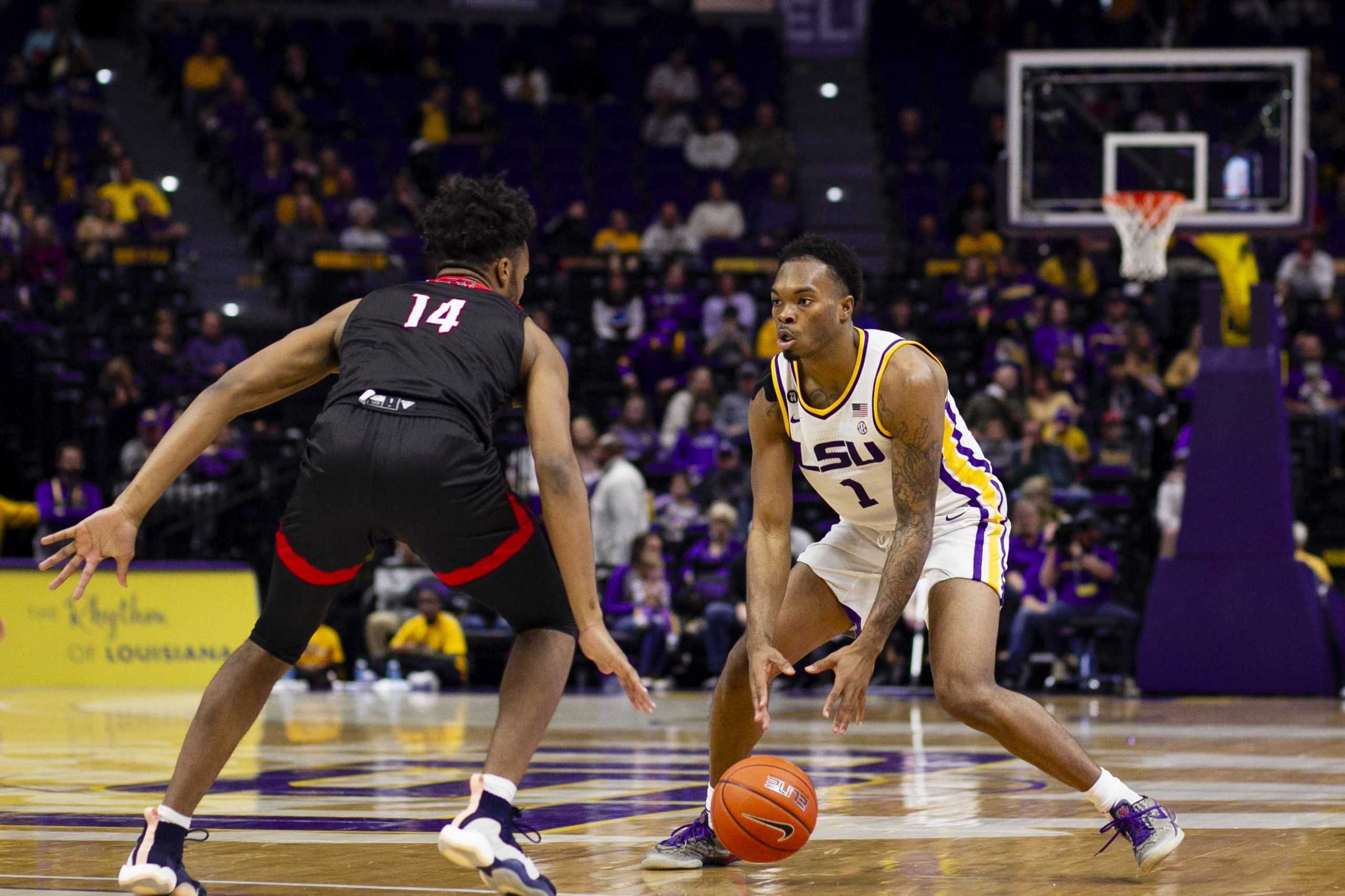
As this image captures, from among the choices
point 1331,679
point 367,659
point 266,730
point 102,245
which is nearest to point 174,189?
point 102,245

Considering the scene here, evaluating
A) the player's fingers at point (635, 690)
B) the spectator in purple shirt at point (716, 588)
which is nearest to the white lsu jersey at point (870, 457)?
the player's fingers at point (635, 690)

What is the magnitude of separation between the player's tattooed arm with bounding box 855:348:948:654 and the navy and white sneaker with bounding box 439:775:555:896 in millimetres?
1498

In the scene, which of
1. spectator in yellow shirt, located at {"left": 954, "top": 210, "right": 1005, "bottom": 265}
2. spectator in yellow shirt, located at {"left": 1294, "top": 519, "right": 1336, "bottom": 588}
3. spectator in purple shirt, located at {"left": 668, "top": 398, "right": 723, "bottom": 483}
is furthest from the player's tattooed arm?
spectator in yellow shirt, located at {"left": 954, "top": 210, "right": 1005, "bottom": 265}

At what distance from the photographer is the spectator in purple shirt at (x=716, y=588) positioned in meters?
14.9

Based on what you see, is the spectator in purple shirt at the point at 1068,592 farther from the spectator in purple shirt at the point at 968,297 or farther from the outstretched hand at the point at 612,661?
the outstretched hand at the point at 612,661

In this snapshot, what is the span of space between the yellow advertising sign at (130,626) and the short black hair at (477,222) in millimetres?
10305

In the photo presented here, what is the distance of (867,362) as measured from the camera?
5664mm

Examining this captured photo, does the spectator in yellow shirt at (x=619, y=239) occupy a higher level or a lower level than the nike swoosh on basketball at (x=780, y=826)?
higher

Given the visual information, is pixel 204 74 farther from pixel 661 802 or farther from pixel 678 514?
pixel 661 802

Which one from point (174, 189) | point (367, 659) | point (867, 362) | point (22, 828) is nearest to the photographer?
point (867, 362)

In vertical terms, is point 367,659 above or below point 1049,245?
below

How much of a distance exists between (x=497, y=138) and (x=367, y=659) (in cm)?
949

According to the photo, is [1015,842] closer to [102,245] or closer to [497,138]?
[102,245]

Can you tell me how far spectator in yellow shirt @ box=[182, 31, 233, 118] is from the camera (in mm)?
23750
